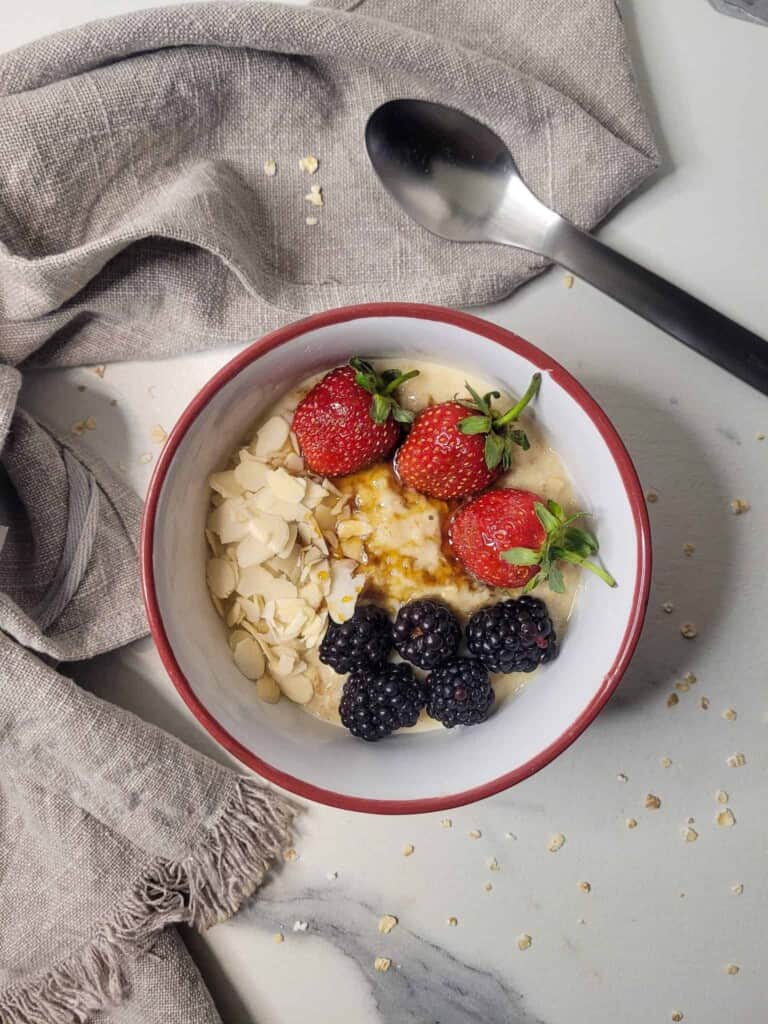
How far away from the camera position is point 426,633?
794mm

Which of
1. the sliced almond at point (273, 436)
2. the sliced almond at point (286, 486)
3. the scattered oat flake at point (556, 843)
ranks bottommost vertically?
the scattered oat flake at point (556, 843)

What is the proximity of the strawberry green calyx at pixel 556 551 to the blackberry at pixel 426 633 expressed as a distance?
8 centimetres

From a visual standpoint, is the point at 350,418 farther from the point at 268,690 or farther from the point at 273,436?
the point at 268,690

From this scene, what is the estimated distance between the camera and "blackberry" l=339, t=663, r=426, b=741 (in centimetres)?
81

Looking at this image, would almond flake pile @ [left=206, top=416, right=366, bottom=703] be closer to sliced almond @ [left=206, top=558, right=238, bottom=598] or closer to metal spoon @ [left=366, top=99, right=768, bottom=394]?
sliced almond @ [left=206, top=558, right=238, bottom=598]

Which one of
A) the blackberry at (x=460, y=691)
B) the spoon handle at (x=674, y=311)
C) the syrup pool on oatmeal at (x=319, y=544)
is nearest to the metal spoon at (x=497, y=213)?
the spoon handle at (x=674, y=311)

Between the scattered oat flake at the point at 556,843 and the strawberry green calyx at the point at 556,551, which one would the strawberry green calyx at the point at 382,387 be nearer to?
the strawberry green calyx at the point at 556,551

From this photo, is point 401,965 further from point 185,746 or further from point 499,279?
point 499,279

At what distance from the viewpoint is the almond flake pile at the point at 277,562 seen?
846 mm

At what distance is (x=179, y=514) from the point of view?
0.83m

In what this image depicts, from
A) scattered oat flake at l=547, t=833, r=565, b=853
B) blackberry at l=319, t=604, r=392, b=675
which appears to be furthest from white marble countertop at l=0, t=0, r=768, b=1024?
blackberry at l=319, t=604, r=392, b=675

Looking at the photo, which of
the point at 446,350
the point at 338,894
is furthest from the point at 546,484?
the point at 338,894

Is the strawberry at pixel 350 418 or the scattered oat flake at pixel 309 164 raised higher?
the scattered oat flake at pixel 309 164

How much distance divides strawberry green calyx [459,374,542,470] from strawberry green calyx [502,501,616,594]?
0.19 ft
